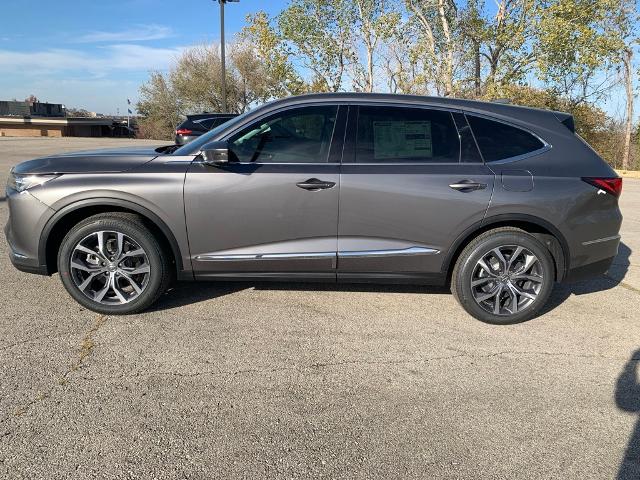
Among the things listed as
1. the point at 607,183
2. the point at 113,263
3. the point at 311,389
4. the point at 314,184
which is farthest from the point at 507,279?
the point at 113,263

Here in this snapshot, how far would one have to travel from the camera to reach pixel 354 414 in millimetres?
2625

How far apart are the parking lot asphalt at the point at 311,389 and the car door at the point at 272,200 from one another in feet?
1.56

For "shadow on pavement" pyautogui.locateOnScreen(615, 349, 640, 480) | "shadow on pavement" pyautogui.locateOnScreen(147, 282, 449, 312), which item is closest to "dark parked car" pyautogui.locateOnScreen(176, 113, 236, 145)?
"shadow on pavement" pyautogui.locateOnScreen(147, 282, 449, 312)

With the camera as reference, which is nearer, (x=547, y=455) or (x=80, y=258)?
(x=547, y=455)

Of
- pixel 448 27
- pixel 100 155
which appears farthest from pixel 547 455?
pixel 448 27

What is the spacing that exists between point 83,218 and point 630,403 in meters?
4.08

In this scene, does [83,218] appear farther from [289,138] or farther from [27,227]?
[289,138]

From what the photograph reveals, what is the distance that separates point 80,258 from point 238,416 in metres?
1.99

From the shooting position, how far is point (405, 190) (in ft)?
11.8

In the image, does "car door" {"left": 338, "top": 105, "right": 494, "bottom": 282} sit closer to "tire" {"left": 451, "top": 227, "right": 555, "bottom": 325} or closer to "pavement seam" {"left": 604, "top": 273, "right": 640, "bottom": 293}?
"tire" {"left": 451, "top": 227, "right": 555, "bottom": 325}

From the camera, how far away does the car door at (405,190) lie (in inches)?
142

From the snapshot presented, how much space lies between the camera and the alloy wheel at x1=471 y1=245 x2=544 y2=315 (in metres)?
3.75

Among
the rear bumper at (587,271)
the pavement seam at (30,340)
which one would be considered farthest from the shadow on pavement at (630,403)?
the pavement seam at (30,340)

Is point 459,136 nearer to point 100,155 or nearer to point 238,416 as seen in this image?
point 238,416
